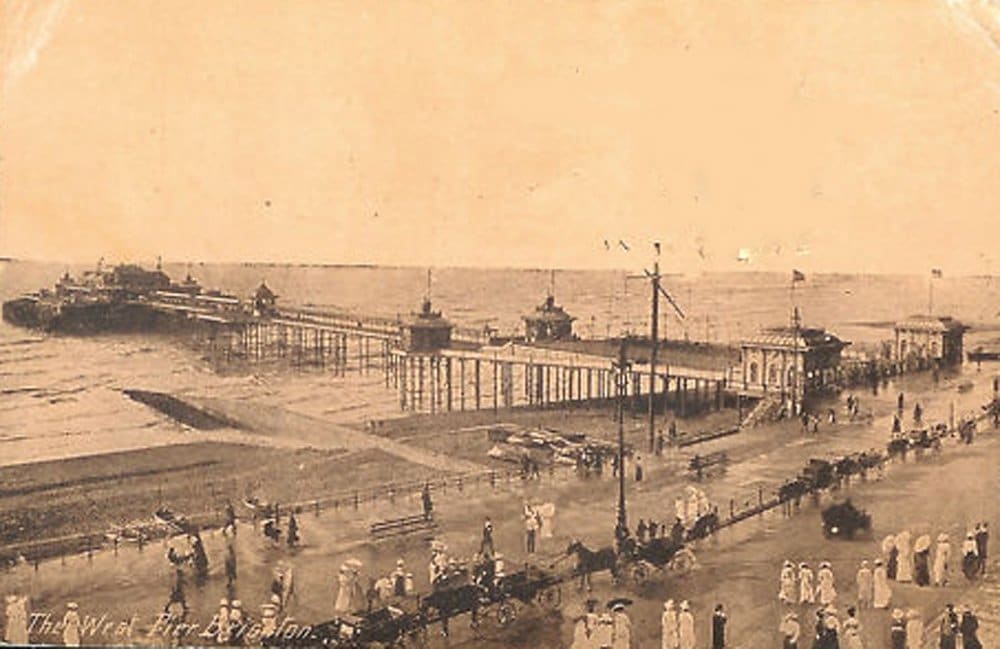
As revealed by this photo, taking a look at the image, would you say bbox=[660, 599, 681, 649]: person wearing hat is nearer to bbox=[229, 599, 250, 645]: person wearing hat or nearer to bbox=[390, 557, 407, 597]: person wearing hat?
bbox=[390, 557, 407, 597]: person wearing hat

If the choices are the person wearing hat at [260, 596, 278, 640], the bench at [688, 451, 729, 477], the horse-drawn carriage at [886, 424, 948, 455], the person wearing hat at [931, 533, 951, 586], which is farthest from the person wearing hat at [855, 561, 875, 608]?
the person wearing hat at [260, 596, 278, 640]

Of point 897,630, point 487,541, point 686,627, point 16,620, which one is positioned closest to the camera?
point 897,630

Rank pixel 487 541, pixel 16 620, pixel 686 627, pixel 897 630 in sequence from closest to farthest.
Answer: pixel 897 630
pixel 686 627
pixel 487 541
pixel 16 620

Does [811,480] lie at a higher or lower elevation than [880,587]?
higher

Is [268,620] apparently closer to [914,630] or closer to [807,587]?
[807,587]

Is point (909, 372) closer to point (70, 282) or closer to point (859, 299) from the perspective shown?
point (859, 299)

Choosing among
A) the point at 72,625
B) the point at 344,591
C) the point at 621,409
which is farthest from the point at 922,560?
the point at 72,625
